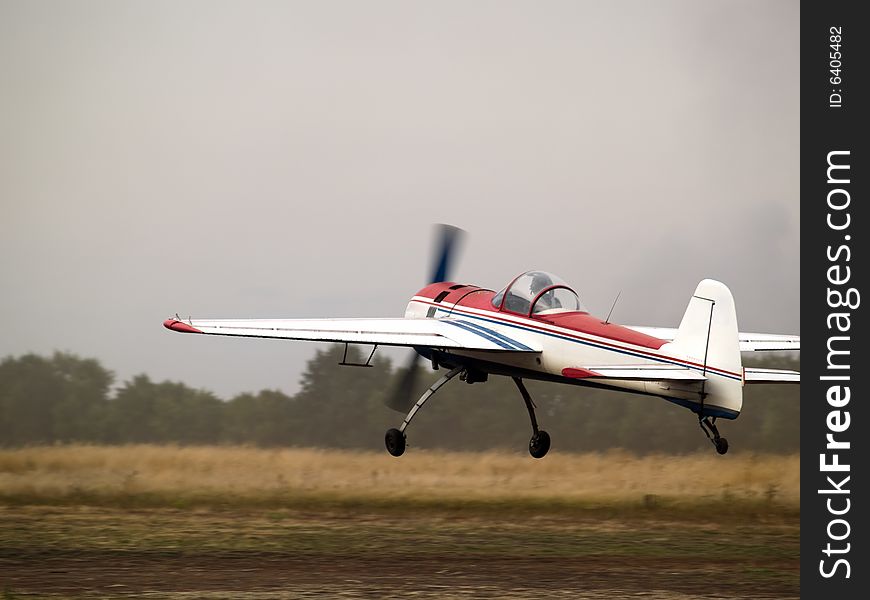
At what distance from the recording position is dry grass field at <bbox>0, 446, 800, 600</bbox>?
74.5ft

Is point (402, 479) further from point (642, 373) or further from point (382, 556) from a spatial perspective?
point (642, 373)

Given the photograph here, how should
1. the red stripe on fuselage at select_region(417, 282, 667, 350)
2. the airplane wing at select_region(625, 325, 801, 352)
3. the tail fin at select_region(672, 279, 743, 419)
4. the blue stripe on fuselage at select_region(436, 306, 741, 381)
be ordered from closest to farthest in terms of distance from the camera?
the tail fin at select_region(672, 279, 743, 419) → the blue stripe on fuselage at select_region(436, 306, 741, 381) → the red stripe on fuselage at select_region(417, 282, 667, 350) → the airplane wing at select_region(625, 325, 801, 352)

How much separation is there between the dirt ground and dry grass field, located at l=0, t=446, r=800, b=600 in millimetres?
58

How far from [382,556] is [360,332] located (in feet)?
16.0

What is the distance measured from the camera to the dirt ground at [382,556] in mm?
22062

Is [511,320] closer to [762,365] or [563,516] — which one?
[563,516]

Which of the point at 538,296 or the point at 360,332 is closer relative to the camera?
the point at 538,296

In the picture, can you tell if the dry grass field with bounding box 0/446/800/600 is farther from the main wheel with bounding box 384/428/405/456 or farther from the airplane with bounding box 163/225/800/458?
→ the airplane with bounding box 163/225/800/458

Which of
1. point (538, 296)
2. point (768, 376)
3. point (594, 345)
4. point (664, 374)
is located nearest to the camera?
point (664, 374)

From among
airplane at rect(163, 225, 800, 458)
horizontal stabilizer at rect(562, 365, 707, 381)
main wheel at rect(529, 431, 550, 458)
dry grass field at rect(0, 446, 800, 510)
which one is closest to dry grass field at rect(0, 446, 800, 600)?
dry grass field at rect(0, 446, 800, 510)

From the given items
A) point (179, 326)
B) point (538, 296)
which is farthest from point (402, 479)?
point (538, 296)

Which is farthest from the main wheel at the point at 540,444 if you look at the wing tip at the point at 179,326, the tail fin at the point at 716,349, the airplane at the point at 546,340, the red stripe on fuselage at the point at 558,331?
the wing tip at the point at 179,326

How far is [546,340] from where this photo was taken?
2191cm

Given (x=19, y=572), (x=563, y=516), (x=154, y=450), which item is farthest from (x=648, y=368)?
(x=154, y=450)
